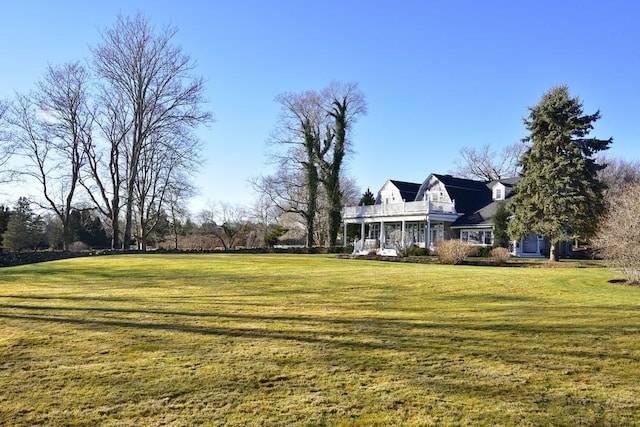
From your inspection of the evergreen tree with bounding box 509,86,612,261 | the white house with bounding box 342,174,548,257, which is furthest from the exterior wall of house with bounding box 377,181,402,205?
the evergreen tree with bounding box 509,86,612,261

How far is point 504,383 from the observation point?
15.3ft

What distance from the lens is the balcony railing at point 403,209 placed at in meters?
37.0

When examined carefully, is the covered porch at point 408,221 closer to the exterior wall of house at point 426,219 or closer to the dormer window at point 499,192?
the exterior wall of house at point 426,219

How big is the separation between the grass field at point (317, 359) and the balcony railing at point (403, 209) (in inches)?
1039

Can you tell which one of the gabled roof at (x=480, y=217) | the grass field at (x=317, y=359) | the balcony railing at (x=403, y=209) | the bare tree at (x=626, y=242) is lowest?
the grass field at (x=317, y=359)

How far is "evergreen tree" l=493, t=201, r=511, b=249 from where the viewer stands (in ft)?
105

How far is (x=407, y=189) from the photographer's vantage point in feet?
142

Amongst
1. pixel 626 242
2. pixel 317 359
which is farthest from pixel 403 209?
pixel 317 359

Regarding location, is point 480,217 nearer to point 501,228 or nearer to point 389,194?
point 501,228

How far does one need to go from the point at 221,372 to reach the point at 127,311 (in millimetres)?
4134

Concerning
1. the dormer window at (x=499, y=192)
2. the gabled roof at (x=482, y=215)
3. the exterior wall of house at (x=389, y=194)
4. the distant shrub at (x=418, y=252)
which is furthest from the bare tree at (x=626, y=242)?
the exterior wall of house at (x=389, y=194)

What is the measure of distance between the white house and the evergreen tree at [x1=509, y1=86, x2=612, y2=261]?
6.09 m

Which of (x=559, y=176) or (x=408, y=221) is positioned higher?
(x=559, y=176)

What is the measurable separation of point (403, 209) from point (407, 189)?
16.7 ft
